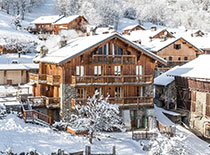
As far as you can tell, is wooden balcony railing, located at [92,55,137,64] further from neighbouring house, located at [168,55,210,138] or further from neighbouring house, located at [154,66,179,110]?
neighbouring house, located at [154,66,179,110]

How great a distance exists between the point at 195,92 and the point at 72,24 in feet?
194

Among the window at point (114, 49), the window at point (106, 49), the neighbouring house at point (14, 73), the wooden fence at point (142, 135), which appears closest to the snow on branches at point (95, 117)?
the wooden fence at point (142, 135)

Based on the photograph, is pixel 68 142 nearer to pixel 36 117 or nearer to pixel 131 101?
pixel 36 117

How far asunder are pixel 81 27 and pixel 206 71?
60220 millimetres

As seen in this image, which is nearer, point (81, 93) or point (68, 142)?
point (68, 142)

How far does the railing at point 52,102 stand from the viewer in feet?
116

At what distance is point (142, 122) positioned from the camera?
37969 millimetres

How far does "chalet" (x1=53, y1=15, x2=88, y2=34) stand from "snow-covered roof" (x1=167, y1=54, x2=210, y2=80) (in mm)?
52824

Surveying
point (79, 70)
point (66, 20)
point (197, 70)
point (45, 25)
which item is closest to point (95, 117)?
point (79, 70)

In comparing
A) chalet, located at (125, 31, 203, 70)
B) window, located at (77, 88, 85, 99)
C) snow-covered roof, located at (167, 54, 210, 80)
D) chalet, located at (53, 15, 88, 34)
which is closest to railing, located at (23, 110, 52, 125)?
window, located at (77, 88, 85, 99)

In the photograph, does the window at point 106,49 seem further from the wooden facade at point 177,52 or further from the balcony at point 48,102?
the wooden facade at point 177,52

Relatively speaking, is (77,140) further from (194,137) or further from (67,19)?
(67,19)

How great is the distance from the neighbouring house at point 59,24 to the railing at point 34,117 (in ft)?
201

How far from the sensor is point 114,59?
3719 centimetres
